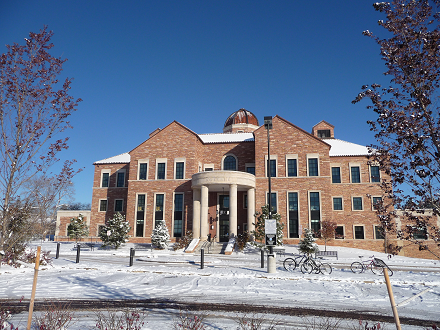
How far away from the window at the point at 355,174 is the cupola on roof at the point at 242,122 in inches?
750

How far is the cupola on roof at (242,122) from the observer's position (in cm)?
5369

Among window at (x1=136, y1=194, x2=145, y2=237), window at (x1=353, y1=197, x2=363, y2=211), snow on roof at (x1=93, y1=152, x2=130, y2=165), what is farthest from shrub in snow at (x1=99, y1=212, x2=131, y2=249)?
window at (x1=353, y1=197, x2=363, y2=211)

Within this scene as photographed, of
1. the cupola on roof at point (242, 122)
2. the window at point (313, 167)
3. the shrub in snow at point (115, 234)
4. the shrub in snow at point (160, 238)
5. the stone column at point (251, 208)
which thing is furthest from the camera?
the cupola on roof at point (242, 122)

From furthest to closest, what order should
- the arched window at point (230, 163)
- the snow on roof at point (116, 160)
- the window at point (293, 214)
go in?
the snow on roof at point (116, 160) → the arched window at point (230, 163) → the window at point (293, 214)

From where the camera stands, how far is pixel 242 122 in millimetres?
54188

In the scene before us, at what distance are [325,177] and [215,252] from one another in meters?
15.2

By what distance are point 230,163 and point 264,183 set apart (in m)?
6.11

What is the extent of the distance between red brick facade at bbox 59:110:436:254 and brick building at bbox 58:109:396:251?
0.11m

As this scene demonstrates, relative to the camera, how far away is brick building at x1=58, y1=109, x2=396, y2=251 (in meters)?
35.0

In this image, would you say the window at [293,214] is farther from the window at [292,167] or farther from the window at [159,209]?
the window at [159,209]

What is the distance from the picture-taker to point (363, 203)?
3812 centimetres

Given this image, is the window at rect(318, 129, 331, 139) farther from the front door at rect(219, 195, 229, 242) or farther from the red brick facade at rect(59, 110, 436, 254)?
the front door at rect(219, 195, 229, 242)

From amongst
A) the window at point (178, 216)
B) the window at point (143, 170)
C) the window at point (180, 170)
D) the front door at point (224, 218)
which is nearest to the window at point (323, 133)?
the front door at point (224, 218)

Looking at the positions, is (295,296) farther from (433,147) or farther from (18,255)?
(18,255)
